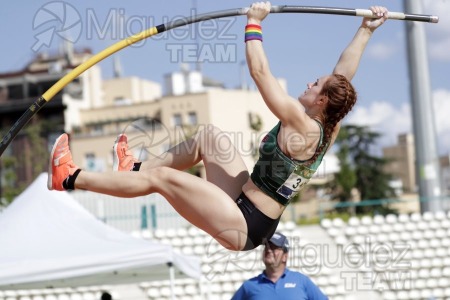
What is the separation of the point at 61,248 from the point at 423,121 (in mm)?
7189

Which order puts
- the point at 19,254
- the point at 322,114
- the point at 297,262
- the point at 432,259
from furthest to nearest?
the point at 432,259 < the point at 297,262 < the point at 19,254 < the point at 322,114

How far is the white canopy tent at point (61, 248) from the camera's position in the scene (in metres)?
8.02

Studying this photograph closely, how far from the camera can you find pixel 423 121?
1364 centimetres

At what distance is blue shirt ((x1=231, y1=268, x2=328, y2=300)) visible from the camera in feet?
22.8

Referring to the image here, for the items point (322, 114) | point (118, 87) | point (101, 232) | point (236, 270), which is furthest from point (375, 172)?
point (322, 114)

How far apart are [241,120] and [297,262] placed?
26116mm

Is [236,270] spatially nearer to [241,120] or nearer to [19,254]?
[19,254]

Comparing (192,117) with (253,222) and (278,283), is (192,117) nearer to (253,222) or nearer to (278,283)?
(278,283)

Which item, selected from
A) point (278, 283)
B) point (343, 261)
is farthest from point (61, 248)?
point (343, 261)

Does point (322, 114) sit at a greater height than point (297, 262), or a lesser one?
greater

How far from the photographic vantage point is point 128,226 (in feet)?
51.5

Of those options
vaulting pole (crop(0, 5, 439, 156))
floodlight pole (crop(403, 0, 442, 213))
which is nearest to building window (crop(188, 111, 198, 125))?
floodlight pole (crop(403, 0, 442, 213))

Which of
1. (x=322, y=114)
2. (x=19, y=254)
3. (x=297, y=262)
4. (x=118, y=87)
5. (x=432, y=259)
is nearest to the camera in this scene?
(x=322, y=114)

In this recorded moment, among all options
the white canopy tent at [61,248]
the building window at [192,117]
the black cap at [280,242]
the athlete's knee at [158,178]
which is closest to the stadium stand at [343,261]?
A: the white canopy tent at [61,248]
